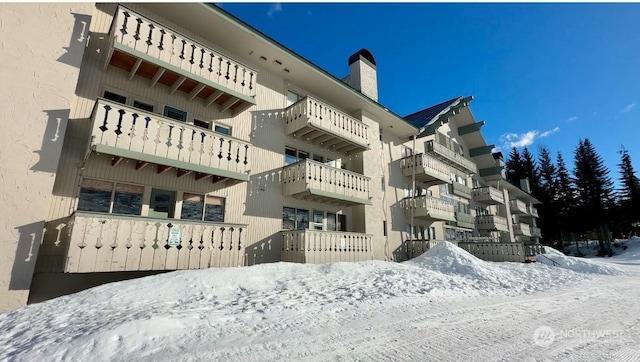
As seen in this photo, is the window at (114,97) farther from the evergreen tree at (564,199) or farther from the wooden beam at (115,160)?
the evergreen tree at (564,199)

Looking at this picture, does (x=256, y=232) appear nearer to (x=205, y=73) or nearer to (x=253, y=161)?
(x=253, y=161)

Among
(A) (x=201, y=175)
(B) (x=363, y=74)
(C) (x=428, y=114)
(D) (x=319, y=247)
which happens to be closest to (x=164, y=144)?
(A) (x=201, y=175)

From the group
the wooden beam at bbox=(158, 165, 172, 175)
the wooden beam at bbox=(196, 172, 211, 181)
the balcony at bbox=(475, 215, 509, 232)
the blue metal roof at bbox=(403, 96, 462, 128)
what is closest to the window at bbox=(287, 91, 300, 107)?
the wooden beam at bbox=(196, 172, 211, 181)

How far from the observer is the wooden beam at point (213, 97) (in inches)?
466

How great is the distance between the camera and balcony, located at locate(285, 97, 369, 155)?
15.1 metres

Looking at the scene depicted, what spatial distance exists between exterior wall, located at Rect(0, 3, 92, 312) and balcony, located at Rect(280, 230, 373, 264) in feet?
28.7

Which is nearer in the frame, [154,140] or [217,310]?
[217,310]

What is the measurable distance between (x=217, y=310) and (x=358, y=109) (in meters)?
16.6

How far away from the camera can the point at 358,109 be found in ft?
66.2

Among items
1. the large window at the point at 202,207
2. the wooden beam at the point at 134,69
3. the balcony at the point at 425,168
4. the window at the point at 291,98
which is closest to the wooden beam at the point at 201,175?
the large window at the point at 202,207

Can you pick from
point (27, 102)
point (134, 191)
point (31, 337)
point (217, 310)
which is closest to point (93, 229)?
point (134, 191)

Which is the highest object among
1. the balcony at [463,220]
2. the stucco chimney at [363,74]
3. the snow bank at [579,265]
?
the stucco chimney at [363,74]

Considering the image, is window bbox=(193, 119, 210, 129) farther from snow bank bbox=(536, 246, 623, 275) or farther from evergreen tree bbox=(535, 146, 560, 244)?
evergreen tree bbox=(535, 146, 560, 244)

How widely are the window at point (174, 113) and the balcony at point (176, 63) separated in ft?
2.45
